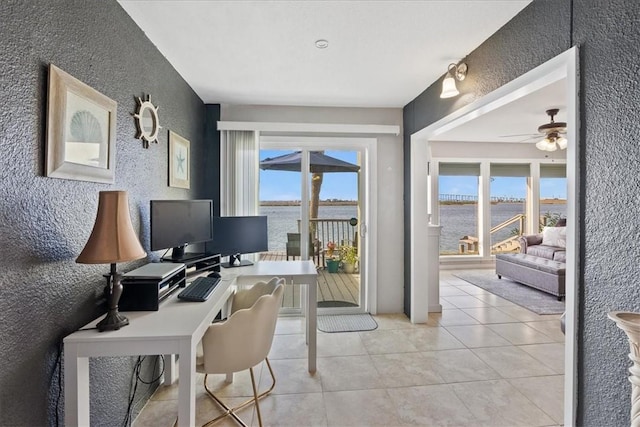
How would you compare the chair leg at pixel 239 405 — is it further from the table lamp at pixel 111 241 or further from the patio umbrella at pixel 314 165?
the patio umbrella at pixel 314 165

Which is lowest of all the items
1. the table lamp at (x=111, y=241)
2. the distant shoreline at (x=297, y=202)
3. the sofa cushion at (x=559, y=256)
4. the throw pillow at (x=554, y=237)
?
the sofa cushion at (x=559, y=256)

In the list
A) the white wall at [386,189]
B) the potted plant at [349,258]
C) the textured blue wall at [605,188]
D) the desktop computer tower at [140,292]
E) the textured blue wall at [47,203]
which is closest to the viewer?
the textured blue wall at [47,203]

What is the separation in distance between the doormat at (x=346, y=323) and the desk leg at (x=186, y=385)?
2.08 meters

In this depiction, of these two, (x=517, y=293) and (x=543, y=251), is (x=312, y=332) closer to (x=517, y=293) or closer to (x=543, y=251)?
(x=517, y=293)

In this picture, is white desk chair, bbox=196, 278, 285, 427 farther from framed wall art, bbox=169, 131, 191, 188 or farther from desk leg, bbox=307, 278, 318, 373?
framed wall art, bbox=169, 131, 191, 188

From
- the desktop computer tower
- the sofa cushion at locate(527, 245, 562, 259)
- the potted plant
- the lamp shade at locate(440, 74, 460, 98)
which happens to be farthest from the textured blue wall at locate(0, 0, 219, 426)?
the sofa cushion at locate(527, 245, 562, 259)

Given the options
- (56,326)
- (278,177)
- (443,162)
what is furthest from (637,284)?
(443,162)

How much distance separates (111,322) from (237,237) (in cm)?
157

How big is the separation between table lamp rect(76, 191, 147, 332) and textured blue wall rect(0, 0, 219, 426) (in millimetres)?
156

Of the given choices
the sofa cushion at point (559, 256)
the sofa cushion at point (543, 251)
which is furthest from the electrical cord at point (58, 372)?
the sofa cushion at point (543, 251)

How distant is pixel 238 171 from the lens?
138 inches

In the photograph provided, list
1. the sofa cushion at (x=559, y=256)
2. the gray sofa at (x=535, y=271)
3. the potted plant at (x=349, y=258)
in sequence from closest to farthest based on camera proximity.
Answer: the potted plant at (x=349, y=258) < the gray sofa at (x=535, y=271) < the sofa cushion at (x=559, y=256)

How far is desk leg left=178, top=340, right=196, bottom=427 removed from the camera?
4.46 ft

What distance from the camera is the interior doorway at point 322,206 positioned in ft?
12.3
